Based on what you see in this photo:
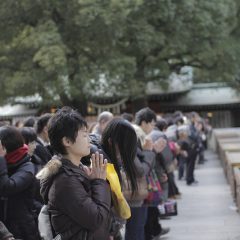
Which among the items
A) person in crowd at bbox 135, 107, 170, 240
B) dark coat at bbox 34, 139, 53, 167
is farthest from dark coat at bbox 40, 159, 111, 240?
person in crowd at bbox 135, 107, 170, 240

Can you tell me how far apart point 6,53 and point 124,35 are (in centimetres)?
482

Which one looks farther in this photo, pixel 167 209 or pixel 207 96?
pixel 207 96

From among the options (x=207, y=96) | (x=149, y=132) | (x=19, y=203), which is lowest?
(x=207, y=96)

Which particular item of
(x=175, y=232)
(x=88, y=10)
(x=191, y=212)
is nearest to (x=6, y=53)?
(x=88, y=10)

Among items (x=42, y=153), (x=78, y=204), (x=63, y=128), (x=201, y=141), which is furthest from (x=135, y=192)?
(x=201, y=141)

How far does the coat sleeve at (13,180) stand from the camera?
16.8 ft

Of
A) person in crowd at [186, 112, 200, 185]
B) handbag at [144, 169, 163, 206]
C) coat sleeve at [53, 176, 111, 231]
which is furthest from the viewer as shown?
person in crowd at [186, 112, 200, 185]

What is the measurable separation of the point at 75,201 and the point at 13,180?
5.69 ft

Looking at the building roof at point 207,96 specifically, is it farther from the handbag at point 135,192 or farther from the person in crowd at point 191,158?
the handbag at point 135,192

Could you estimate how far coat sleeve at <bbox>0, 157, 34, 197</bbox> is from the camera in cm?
514

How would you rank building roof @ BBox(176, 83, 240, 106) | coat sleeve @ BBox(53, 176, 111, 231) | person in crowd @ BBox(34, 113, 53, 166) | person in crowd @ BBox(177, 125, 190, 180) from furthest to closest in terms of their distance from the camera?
building roof @ BBox(176, 83, 240, 106)
person in crowd @ BBox(177, 125, 190, 180)
person in crowd @ BBox(34, 113, 53, 166)
coat sleeve @ BBox(53, 176, 111, 231)

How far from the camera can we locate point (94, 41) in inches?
977

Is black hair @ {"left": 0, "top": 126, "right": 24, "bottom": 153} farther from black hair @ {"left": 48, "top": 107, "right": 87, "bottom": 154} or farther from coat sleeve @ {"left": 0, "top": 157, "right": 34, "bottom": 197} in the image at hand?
black hair @ {"left": 48, "top": 107, "right": 87, "bottom": 154}

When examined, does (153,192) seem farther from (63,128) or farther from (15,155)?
(63,128)
